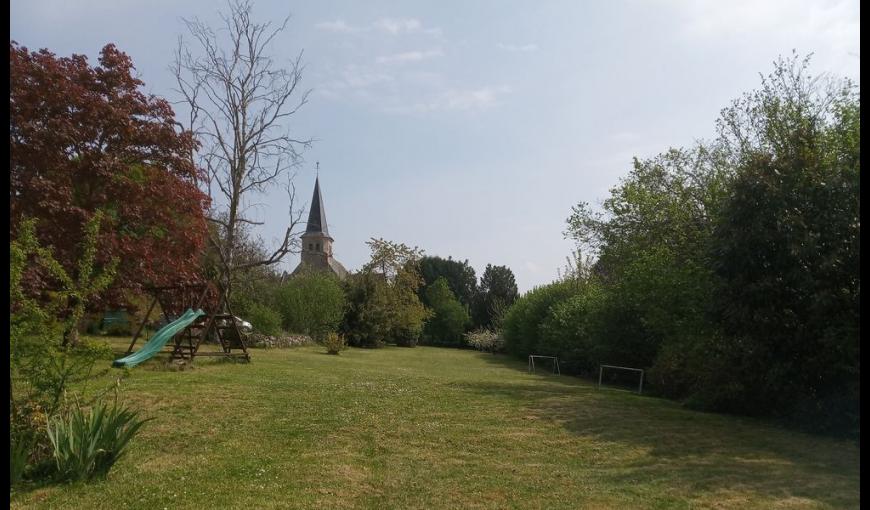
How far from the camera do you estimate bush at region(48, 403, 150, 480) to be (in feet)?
18.7

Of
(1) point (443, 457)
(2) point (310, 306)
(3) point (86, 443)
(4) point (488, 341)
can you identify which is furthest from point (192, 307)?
(4) point (488, 341)

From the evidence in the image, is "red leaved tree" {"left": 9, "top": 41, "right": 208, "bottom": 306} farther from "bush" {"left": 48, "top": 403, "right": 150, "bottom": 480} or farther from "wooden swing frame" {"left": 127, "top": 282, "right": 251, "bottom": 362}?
"bush" {"left": 48, "top": 403, "right": 150, "bottom": 480}

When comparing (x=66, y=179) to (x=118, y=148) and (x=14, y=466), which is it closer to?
(x=118, y=148)

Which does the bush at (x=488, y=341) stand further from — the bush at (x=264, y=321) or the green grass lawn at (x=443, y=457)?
the green grass lawn at (x=443, y=457)

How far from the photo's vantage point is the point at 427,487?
575 cm

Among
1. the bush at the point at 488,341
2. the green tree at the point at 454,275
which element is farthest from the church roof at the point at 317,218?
the bush at the point at 488,341

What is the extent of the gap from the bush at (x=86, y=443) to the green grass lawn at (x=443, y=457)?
19 centimetres

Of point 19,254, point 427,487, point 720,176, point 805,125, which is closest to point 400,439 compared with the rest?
point 427,487

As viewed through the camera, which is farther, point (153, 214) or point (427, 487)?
point (153, 214)

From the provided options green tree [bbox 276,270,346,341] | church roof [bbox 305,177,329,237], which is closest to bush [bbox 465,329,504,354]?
green tree [bbox 276,270,346,341]

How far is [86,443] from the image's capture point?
5809 mm

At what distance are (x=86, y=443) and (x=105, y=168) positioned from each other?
1025 centimetres

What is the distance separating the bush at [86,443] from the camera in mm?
5711

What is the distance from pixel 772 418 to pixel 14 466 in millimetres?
10790
